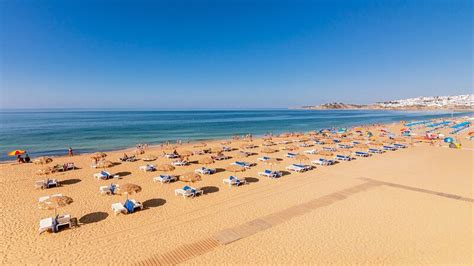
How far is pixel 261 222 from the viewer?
9688mm

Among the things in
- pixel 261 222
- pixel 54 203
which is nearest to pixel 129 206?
pixel 54 203

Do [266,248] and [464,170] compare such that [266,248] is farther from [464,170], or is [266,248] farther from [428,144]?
[428,144]

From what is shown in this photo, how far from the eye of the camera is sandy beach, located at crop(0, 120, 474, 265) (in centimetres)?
771

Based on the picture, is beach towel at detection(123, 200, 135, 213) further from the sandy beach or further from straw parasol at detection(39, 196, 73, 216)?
straw parasol at detection(39, 196, 73, 216)

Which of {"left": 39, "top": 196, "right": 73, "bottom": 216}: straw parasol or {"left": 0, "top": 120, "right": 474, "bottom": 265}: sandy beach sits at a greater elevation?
{"left": 39, "top": 196, "right": 73, "bottom": 216}: straw parasol

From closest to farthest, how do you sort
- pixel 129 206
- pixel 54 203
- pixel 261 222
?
pixel 261 222
pixel 54 203
pixel 129 206

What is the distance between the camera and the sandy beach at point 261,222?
304 inches

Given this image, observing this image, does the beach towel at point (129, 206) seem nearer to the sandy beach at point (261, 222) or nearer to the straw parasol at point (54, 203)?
the sandy beach at point (261, 222)

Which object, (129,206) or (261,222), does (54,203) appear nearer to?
(129,206)

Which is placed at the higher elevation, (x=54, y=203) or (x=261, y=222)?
(x=54, y=203)

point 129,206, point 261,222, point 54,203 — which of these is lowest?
point 261,222

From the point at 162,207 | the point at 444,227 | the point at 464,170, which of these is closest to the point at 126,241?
the point at 162,207

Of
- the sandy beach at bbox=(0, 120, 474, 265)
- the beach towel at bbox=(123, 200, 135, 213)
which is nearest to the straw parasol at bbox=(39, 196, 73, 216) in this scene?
the sandy beach at bbox=(0, 120, 474, 265)

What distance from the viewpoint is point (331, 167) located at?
18594 millimetres
